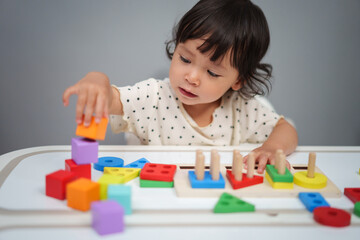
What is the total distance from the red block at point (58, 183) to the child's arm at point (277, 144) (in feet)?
1.08

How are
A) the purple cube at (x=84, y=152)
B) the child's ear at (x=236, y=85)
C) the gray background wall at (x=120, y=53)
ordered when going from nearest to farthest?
the purple cube at (x=84, y=152), the child's ear at (x=236, y=85), the gray background wall at (x=120, y=53)

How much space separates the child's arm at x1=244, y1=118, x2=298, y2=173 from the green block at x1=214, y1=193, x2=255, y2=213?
15cm

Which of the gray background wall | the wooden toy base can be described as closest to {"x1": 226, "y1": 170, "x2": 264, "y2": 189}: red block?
the wooden toy base

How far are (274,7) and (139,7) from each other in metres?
0.52

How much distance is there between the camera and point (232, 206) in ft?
1.54

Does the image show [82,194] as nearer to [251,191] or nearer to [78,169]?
[78,169]

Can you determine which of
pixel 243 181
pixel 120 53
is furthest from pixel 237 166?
pixel 120 53

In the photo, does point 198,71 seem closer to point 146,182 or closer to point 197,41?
point 197,41

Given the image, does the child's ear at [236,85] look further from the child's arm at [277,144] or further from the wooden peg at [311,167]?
the wooden peg at [311,167]

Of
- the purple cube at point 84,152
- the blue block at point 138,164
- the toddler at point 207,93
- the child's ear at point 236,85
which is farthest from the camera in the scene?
the child's ear at point 236,85

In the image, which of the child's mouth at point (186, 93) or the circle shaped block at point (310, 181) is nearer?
the circle shaped block at point (310, 181)

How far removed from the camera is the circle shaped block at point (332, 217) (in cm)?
44

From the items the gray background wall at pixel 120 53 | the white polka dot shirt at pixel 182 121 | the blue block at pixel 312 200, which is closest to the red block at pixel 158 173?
the blue block at pixel 312 200

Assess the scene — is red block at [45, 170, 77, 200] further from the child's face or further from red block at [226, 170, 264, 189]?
the child's face
